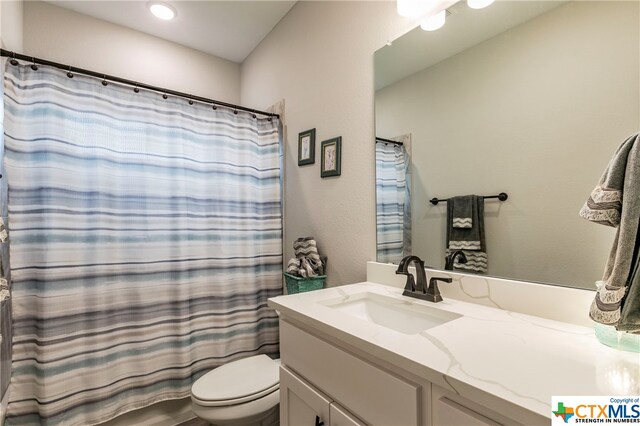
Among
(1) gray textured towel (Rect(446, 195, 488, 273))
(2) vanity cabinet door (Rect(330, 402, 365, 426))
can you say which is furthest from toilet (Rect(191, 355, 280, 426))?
(1) gray textured towel (Rect(446, 195, 488, 273))

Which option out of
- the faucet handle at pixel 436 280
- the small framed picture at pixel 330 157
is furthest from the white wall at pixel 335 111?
the faucet handle at pixel 436 280

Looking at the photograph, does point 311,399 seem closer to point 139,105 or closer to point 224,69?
point 139,105

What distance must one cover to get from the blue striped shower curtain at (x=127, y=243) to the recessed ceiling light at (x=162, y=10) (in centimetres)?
80

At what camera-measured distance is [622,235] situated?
1.98 ft

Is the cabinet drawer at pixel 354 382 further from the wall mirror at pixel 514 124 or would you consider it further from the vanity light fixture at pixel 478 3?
the vanity light fixture at pixel 478 3

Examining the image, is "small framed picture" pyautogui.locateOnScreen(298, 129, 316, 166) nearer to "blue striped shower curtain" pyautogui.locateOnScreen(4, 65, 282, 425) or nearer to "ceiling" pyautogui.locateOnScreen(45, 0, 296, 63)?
"blue striped shower curtain" pyautogui.locateOnScreen(4, 65, 282, 425)

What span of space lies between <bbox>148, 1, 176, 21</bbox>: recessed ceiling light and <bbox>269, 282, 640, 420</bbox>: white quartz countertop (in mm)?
2253

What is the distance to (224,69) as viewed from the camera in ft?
8.82

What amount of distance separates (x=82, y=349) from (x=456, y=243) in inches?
73.3

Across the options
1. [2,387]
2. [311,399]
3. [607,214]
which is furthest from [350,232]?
[2,387]

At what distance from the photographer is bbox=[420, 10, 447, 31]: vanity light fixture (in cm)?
117

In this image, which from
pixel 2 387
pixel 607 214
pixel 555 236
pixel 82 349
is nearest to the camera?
pixel 607 214

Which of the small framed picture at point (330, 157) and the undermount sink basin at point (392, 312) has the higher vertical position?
the small framed picture at point (330, 157)

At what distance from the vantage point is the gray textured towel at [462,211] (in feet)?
3.64
